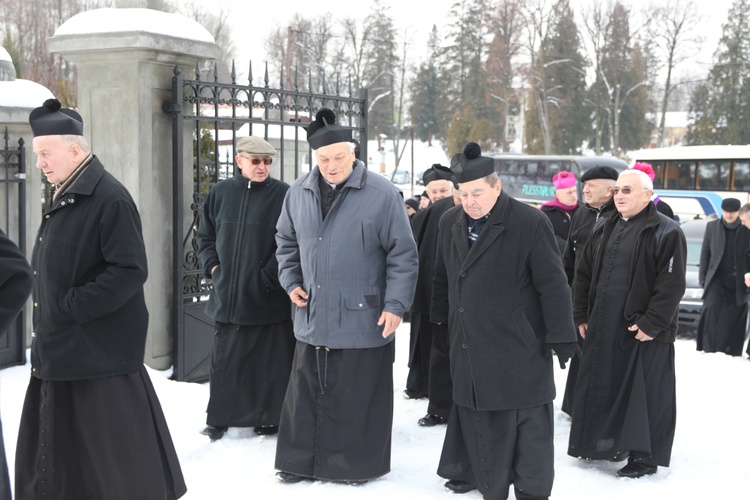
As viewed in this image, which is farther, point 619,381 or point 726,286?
point 726,286

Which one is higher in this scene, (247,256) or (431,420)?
(247,256)

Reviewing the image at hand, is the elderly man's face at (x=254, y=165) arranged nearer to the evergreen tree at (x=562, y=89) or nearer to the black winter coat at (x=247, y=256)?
the black winter coat at (x=247, y=256)

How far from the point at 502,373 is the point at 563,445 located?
166cm

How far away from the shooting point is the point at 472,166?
4152 mm

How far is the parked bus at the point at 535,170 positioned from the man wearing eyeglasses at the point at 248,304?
27353mm

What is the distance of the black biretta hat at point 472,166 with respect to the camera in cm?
415

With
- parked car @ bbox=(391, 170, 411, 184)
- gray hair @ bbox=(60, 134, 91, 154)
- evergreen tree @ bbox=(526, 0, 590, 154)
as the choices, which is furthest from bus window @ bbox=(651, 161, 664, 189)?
evergreen tree @ bbox=(526, 0, 590, 154)

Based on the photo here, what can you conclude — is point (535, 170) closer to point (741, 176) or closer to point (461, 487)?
point (741, 176)

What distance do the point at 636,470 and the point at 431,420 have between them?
1554 mm

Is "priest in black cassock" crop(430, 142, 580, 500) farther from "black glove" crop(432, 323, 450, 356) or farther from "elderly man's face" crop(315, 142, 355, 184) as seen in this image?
"elderly man's face" crop(315, 142, 355, 184)

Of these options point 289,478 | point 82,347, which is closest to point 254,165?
point 289,478

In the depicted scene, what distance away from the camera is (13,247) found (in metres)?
2.76

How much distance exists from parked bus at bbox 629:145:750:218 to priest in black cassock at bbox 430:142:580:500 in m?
20.8

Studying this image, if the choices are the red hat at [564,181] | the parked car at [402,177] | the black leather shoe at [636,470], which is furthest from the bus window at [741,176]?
the parked car at [402,177]
